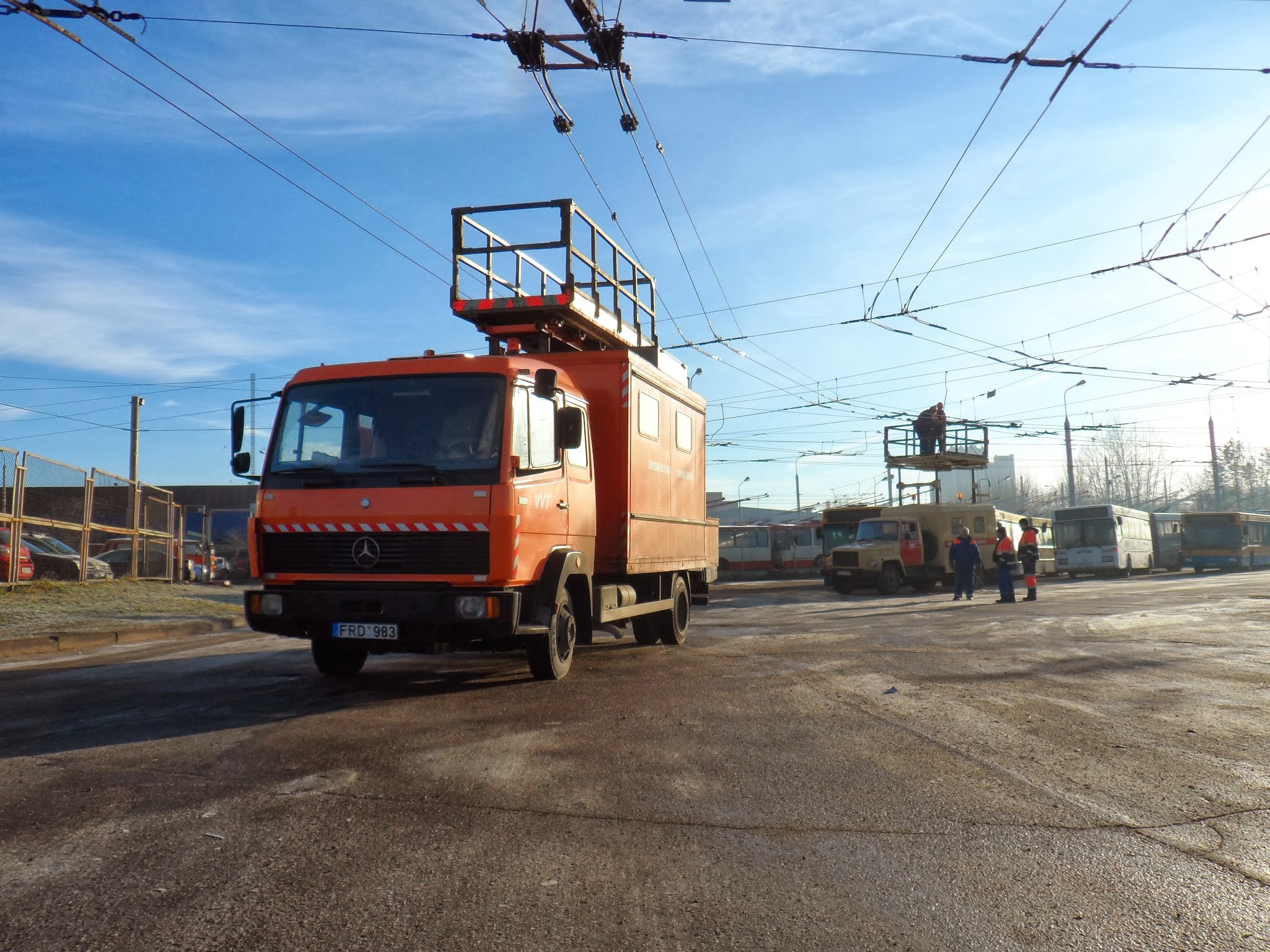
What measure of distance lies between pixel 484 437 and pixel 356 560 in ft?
4.44

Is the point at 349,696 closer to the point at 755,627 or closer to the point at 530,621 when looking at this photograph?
the point at 530,621

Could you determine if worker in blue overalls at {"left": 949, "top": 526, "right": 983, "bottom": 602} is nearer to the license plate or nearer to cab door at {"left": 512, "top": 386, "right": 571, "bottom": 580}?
cab door at {"left": 512, "top": 386, "right": 571, "bottom": 580}

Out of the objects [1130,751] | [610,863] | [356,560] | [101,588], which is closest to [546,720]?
[356,560]

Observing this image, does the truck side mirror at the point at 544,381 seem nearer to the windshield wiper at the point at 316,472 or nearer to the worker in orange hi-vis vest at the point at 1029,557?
the windshield wiper at the point at 316,472

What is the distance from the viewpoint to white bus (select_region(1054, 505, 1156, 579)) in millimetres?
38594

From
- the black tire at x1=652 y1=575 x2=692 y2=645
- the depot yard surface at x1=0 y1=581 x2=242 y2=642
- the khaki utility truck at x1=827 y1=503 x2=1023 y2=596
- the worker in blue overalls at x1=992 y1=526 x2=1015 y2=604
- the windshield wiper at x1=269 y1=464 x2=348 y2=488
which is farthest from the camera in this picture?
the khaki utility truck at x1=827 y1=503 x2=1023 y2=596

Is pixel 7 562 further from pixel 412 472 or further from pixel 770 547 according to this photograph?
pixel 770 547

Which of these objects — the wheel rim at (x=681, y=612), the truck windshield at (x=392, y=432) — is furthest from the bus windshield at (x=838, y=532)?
the truck windshield at (x=392, y=432)

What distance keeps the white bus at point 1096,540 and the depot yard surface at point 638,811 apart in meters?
32.7

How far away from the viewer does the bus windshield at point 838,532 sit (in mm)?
34094

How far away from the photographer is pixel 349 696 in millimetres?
7602

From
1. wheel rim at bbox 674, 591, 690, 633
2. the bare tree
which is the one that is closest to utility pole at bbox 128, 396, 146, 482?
wheel rim at bbox 674, 591, 690, 633

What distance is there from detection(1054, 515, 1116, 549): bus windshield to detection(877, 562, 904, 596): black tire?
15927 mm

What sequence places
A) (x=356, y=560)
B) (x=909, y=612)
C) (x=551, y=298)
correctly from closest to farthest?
1. (x=356, y=560)
2. (x=551, y=298)
3. (x=909, y=612)
